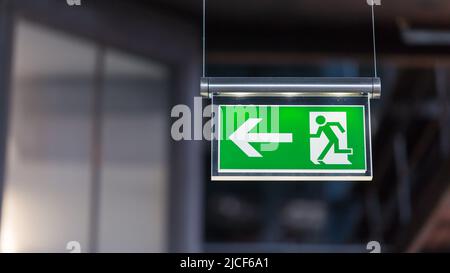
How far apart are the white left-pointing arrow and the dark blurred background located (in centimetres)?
102

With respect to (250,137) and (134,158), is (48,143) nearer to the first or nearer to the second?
(134,158)

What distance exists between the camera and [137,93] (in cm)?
633

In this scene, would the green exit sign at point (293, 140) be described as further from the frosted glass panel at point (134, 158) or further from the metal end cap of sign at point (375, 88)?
the frosted glass panel at point (134, 158)

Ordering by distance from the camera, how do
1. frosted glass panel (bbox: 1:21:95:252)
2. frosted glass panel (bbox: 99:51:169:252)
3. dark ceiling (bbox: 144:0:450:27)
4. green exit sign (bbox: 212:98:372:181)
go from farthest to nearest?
1. frosted glass panel (bbox: 99:51:169:252)
2. dark ceiling (bbox: 144:0:450:27)
3. frosted glass panel (bbox: 1:21:95:252)
4. green exit sign (bbox: 212:98:372:181)

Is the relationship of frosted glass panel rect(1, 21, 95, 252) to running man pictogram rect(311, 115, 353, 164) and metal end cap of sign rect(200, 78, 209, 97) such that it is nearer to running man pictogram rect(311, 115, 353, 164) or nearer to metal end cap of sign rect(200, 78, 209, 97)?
metal end cap of sign rect(200, 78, 209, 97)

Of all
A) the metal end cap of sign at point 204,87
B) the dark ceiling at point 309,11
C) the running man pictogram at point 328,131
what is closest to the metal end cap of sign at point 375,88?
the running man pictogram at point 328,131

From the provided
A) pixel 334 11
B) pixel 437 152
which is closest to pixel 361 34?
pixel 334 11

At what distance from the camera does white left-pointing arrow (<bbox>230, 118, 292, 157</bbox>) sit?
13.3ft

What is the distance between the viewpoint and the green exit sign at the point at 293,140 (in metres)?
4.01

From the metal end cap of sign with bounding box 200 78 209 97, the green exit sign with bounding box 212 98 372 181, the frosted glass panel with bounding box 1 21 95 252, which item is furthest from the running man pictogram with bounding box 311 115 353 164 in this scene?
the frosted glass panel with bounding box 1 21 95 252

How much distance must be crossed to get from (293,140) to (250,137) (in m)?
0.24

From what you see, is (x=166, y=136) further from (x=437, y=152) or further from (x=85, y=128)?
(x=437, y=152)

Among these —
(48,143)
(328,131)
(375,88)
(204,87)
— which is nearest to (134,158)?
(48,143)
